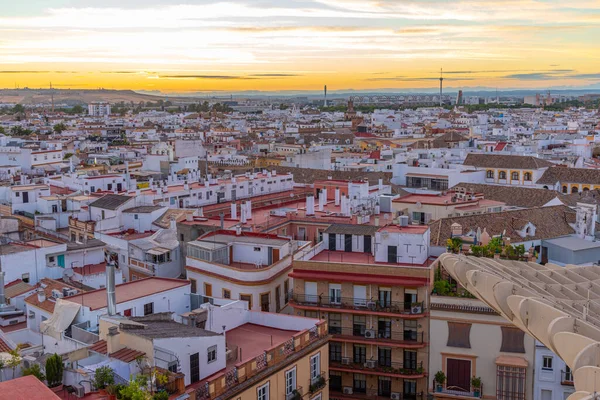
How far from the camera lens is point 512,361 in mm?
20781

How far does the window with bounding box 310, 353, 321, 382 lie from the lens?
18.1 m

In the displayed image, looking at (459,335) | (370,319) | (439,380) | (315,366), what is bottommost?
(439,380)

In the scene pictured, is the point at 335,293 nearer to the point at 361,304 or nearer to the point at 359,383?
the point at 361,304

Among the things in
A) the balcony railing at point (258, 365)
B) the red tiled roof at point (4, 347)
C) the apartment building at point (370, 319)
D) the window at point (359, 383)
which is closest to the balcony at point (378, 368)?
the apartment building at point (370, 319)

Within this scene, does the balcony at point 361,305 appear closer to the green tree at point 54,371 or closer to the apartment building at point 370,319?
the apartment building at point 370,319

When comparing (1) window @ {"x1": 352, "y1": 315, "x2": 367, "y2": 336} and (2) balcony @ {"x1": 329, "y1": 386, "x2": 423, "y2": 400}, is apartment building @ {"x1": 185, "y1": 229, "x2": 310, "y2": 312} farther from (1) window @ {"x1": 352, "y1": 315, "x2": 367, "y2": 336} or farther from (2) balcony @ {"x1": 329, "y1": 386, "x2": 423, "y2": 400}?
(2) balcony @ {"x1": 329, "y1": 386, "x2": 423, "y2": 400}

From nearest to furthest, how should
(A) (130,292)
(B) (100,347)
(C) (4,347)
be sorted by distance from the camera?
(B) (100,347) → (C) (4,347) → (A) (130,292)

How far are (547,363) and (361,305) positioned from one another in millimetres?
5551

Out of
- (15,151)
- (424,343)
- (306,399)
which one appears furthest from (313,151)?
Answer: (306,399)

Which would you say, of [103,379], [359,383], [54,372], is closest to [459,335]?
[359,383]

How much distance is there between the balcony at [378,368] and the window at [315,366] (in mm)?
4371

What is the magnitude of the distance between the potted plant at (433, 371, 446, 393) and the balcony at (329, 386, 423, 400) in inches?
40.2

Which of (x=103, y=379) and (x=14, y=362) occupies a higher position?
(x=14, y=362)

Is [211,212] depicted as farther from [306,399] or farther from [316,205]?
[306,399]
